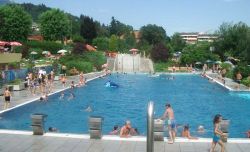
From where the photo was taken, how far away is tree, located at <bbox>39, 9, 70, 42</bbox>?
248ft

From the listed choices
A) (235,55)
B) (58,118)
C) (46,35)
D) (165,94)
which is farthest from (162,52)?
(58,118)

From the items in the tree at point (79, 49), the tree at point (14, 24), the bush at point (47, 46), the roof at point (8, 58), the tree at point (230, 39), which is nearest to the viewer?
the roof at point (8, 58)

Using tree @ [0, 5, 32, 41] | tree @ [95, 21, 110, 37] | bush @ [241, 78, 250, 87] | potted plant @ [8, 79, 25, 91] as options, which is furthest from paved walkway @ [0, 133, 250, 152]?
tree @ [95, 21, 110, 37]

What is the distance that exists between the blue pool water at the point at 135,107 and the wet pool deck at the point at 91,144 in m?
5.05

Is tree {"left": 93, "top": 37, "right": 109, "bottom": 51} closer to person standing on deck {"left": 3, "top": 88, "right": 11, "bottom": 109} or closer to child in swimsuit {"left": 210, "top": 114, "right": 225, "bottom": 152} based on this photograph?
person standing on deck {"left": 3, "top": 88, "right": 11, "bottom": 109}

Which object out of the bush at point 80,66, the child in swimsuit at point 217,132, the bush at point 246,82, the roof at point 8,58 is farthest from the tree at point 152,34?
the child in swimsuit at point 217,132

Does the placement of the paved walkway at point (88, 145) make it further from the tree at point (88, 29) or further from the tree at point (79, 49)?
the tree at point (88, 29)

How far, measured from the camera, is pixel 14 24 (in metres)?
67.9

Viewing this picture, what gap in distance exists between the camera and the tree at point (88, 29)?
89.0m

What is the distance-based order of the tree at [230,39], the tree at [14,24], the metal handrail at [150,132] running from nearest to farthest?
the metal handrail at [150,132] → the tree at [230,39] → the tree at [14,24]

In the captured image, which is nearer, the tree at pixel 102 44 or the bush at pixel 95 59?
the bush at pixel 95 59

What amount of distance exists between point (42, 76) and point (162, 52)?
38.2 m

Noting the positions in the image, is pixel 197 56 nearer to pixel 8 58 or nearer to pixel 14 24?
pixel 14 24

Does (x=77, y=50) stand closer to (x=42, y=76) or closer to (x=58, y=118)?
(x=42, y=76)
